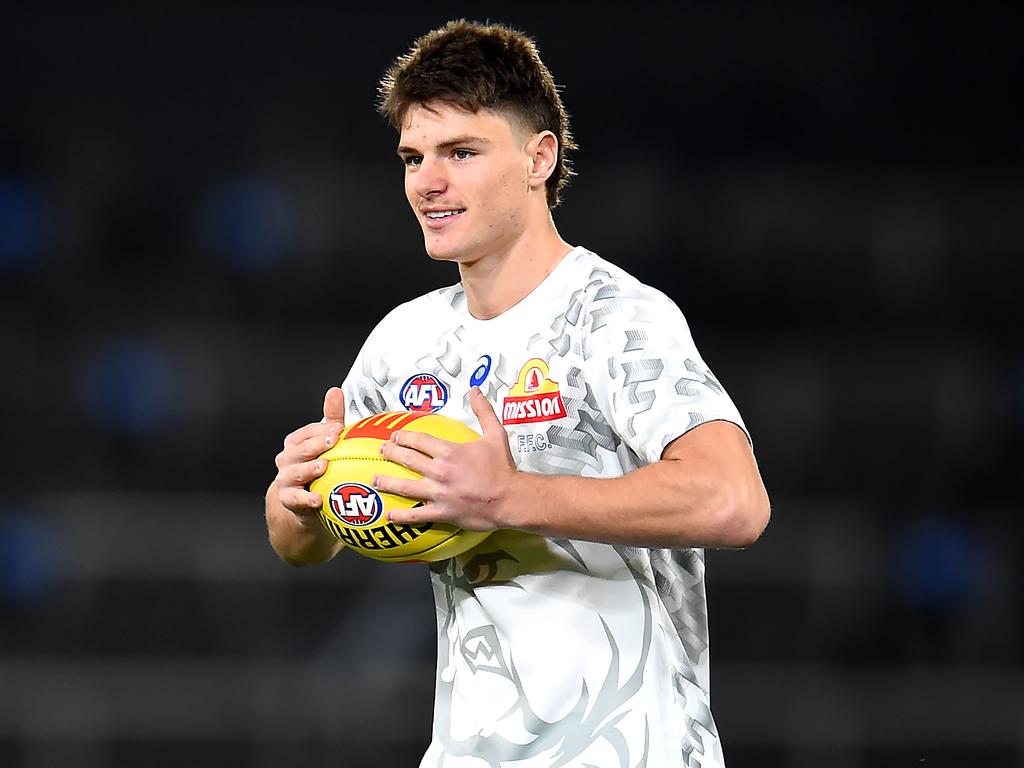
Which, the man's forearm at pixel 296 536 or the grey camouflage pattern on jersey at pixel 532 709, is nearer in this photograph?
the grey camouflage pattern on jersey at pixel 532 709

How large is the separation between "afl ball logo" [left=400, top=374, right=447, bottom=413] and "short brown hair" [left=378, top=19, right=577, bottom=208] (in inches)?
17.9

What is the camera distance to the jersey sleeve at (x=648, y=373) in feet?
7.09

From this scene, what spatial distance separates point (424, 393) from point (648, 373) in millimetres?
504

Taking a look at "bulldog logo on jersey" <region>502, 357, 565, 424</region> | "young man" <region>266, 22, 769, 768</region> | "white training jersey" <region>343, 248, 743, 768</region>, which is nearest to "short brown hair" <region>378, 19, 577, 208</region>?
"young man" <region>266, 22, 769, 768</region>

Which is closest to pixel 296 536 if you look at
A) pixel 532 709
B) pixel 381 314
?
pixel 532 709

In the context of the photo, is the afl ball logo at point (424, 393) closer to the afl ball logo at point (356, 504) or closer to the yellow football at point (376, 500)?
the yellow football at point (376, 500)

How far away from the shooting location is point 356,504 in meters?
2.24

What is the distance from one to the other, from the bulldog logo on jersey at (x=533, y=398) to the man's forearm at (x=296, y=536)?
0.40 m

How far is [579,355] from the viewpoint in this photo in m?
2.36

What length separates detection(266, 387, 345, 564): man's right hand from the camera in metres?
2.30

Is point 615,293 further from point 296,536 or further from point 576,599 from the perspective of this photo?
point 296,536

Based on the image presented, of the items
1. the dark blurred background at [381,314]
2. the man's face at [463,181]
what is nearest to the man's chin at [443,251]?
the man's face at [463,181]

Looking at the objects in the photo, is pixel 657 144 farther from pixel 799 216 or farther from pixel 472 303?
pixel 472 303

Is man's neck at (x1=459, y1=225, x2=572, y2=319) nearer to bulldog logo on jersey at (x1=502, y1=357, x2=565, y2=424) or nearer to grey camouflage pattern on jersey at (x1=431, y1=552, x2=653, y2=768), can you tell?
bulldog logo on jersey at (x1=502, y1=357, x2=565, y2=424)
